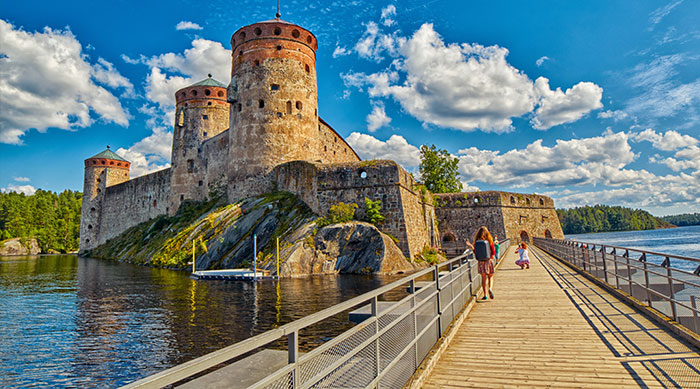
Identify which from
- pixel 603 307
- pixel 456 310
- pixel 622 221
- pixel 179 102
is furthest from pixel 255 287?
pixel 622 221

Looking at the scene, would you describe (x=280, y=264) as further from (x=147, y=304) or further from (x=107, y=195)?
(x=107, y=195)

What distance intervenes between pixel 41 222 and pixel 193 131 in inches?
2357

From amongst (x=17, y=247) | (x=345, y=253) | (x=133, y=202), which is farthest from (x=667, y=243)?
(x=17, y=247)

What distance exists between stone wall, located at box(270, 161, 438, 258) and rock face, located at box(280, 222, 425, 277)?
1780 mm

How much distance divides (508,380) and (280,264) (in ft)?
64.6

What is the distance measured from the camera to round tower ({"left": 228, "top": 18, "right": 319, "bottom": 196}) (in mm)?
33625

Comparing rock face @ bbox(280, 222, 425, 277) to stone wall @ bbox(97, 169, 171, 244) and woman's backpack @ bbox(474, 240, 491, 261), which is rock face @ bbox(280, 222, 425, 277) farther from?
stone wall @ bbox(97, 169, 171, 244)

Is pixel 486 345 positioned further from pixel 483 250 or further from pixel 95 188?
pixel 95 188

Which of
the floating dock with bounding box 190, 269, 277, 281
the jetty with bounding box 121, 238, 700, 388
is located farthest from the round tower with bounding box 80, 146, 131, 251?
A: the jetty with bounding box 121, 238, 700, 388

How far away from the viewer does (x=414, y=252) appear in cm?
2759

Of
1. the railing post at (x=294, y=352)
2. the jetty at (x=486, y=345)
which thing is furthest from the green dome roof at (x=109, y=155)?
the railing post at (x=294, y=352)

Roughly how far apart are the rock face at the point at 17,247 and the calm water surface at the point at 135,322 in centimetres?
6747

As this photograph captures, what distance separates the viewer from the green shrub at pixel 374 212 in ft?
88.2

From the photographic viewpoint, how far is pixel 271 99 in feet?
111
